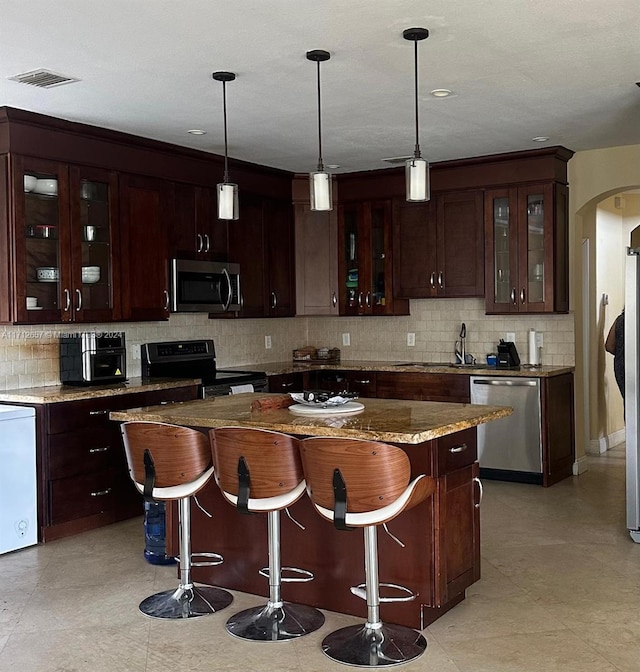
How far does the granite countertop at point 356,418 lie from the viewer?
3375mm

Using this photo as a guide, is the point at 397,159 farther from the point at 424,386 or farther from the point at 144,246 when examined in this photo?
the point at 144,246

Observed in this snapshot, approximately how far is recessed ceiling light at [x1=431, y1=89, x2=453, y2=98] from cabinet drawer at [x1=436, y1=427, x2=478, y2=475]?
2.05 meters

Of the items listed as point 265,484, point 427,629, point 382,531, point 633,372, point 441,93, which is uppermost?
point 441,93

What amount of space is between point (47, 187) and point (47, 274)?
22.3 inches

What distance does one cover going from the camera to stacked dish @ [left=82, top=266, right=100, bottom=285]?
5617 mm

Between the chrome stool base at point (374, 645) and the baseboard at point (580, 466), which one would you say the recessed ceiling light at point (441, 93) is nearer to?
the chrome stool base at point (374, 645)

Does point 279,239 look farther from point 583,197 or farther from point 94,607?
point 94,607

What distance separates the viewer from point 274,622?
144 inches

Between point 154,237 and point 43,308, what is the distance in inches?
44.1

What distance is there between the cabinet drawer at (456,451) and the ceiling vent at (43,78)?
275 cm

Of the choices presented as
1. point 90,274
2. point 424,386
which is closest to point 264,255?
point 424,386

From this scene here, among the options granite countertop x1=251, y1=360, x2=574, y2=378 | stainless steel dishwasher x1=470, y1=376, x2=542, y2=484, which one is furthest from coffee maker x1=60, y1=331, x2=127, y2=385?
stainless steel dishwasher x1=470, y1=376, x2=542, y2=484

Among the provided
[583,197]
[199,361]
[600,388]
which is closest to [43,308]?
[199,361]

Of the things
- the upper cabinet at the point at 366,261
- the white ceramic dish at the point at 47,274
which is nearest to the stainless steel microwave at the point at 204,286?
the white ceramic dish at the point at 47,274
